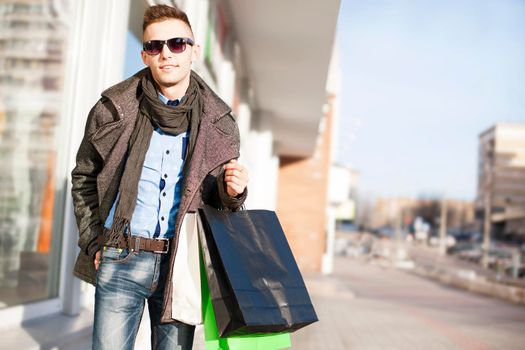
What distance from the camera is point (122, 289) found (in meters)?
2.30

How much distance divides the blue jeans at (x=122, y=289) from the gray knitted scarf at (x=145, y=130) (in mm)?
83

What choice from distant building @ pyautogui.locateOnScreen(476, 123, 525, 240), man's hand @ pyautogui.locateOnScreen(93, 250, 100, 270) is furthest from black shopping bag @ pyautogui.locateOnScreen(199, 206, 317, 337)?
distant building @ pyautogui.locateOnScreen(476, 123, 525, 240)

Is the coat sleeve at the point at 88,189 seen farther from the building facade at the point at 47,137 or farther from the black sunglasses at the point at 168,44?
the building facade at the point at 47,137

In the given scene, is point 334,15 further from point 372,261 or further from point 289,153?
point 372,261

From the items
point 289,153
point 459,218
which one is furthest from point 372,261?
point 459,218

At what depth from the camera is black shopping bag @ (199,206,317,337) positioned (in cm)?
221

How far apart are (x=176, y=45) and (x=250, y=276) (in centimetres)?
81

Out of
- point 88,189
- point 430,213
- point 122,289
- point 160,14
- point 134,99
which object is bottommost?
point 122,289

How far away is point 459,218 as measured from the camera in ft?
435

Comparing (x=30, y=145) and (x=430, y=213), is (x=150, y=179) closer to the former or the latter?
(x=30, y=145)

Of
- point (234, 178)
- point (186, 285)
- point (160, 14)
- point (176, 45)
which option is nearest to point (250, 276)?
point (186, 285)

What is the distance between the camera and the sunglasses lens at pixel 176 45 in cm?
245

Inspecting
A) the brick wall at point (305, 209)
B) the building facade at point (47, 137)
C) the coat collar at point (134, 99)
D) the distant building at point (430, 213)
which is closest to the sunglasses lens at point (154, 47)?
the coat collar at point (134, 99)

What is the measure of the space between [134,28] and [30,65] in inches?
51.2
